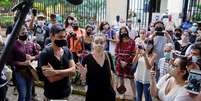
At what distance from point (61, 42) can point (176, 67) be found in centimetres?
154

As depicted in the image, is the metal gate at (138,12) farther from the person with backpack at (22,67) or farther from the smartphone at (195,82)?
the smartphone at (195,82)

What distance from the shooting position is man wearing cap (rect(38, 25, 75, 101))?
164 inches

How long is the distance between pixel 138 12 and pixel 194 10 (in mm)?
2567

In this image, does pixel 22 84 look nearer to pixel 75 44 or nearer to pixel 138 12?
pixel 75 44

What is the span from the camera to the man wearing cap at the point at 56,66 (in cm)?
416

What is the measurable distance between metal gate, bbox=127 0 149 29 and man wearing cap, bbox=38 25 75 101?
8903 mm

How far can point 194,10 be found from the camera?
→ 12211 millimetres

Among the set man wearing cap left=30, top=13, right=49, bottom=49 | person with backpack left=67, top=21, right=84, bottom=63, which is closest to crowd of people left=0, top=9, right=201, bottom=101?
person with backpack left=67, top=21, right=84, bottom=63

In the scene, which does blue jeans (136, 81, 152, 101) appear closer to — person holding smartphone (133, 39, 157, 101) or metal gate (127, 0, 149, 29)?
person holding smartphone (133, 39, 157, 101)

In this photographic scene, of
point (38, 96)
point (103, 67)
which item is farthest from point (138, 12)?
point (103, 67)

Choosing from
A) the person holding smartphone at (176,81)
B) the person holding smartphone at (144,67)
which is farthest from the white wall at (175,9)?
the person holding smartphone at (176,81)

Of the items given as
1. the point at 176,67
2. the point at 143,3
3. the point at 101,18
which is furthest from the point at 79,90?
the point at 143,3

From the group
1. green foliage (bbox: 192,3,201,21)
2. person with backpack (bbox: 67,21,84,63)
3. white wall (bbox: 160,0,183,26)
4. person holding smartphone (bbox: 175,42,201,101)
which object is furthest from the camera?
green foliage (bbox: 192,3,201,21)

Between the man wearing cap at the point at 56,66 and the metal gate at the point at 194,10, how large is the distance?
8709mm
